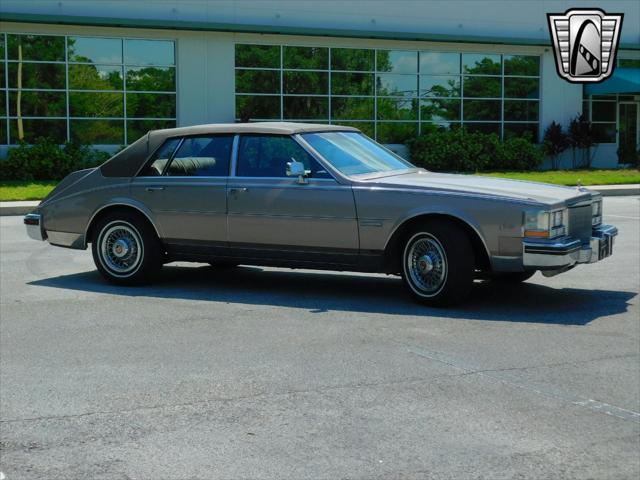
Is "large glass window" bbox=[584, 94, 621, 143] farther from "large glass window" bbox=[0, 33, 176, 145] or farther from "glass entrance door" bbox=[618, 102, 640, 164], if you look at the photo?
"large glass window" bbox=[0, 33, 176, 145]

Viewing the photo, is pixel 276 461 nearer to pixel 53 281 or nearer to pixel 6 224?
pixel 53 281

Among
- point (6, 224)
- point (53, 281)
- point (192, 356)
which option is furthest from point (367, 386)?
point (6, 224)

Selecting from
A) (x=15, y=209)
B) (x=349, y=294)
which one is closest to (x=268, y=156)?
(x=349, y=294)

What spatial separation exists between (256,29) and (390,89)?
5.16 metres

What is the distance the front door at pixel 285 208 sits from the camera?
357 inches

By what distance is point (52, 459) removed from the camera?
492cm

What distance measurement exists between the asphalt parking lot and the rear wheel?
0.59 feet

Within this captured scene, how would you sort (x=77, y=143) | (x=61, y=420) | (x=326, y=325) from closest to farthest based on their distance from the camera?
(x=61, y=420) → (x=326, y=325) → (x=77, y=143)

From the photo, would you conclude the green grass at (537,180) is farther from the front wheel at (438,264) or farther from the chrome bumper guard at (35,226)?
the front wheel at (438,264)

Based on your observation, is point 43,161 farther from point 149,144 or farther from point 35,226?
point 149,144

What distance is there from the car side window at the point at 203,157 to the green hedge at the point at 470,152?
20.6 metres

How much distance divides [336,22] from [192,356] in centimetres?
2442

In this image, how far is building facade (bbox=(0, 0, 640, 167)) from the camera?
26875 mm

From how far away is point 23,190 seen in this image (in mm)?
22078
